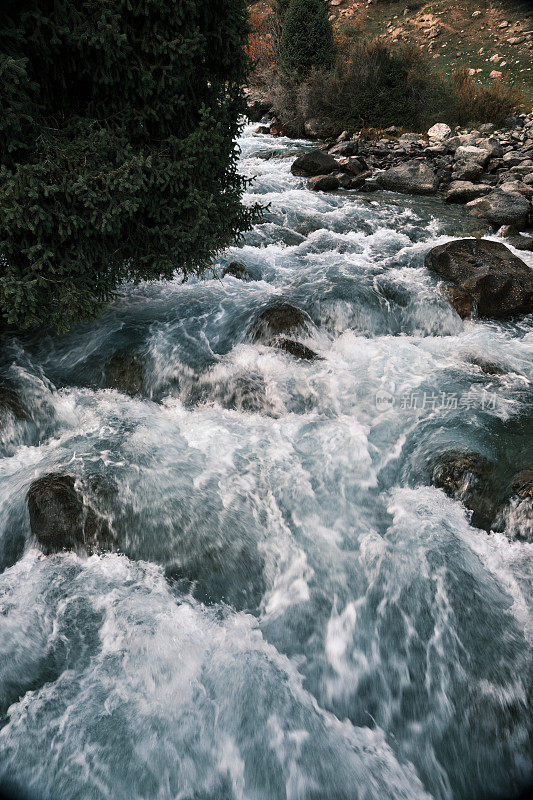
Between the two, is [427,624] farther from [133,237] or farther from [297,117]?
[297,117]

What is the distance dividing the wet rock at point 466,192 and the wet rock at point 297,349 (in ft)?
26.8

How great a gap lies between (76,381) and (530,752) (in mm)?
5595

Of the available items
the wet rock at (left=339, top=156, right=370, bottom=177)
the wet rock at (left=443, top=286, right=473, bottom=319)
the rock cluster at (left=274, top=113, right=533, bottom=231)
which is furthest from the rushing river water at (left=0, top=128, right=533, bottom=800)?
the wet rock at (left=339, top=156, right=370, bottom=177)

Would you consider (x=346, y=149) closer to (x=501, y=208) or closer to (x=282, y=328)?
(x=501, y=208)

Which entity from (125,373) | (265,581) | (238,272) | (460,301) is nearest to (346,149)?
(238,272)

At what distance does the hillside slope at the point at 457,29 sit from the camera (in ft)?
88.5

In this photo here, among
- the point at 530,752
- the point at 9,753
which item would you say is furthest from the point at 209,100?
the point at 530,752

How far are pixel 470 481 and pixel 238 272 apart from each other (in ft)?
18.3

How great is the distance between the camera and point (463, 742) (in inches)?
107

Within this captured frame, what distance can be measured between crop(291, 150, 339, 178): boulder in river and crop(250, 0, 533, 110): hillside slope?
16537mm

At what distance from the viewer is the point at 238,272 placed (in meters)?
8.12

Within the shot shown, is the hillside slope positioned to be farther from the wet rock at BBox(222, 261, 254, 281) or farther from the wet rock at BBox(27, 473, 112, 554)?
the wet rock at BBox(27, 473, 112, 554)

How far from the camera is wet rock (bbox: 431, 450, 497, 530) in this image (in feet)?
13.0

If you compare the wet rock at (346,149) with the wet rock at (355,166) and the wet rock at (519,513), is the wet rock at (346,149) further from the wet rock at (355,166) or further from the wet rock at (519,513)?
the wet rock at (519,513)
